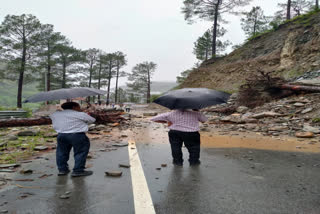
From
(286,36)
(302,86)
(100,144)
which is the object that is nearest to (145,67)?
(286,36)

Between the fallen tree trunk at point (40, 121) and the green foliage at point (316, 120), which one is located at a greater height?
the green foliage at point (316, 120)

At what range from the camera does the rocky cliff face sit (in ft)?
52.5

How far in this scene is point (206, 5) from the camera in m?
27.3

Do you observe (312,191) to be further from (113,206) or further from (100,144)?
(100,144)

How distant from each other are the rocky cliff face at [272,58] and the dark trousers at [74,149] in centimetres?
1605

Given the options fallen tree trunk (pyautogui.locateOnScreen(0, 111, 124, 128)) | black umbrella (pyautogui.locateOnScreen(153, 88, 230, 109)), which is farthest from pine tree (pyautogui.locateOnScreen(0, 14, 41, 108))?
black umbrella (pyautogui.locateOnScreen(153, 88, 230, 109))

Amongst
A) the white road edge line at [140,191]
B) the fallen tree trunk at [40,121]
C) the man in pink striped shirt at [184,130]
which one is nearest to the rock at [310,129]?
the man in pink striped shirt at [184,130]

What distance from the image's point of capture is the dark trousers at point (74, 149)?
3590mm

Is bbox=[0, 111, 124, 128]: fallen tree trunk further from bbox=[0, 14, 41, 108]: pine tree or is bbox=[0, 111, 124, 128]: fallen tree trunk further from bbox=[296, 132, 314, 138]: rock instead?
bbox=[0, 14, 41, 108]: pine tree

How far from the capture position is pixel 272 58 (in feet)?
65.1

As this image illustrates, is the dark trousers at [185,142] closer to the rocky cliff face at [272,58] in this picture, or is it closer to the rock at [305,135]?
the rock at [305,135]

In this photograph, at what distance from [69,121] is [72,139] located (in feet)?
1.08

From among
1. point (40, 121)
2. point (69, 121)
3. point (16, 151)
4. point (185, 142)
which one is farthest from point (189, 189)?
point (40, 121)

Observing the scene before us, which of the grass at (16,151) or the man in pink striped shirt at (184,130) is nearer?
the man in pink striped shirt at (184,130)
